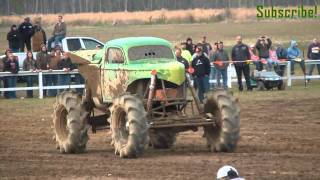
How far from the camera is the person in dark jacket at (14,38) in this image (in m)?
39.2

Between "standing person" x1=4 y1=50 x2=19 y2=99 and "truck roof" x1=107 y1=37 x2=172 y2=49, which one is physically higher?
"truck roof" x1=107 y1=37 x2=172 y2=49

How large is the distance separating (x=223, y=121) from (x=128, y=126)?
1.86 meters

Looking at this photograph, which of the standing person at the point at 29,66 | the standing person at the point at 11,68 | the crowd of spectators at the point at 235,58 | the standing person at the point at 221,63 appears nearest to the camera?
the crowd of spectators at the point at 235,58

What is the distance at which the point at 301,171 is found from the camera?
650 inches

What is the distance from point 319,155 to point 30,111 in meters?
13.7

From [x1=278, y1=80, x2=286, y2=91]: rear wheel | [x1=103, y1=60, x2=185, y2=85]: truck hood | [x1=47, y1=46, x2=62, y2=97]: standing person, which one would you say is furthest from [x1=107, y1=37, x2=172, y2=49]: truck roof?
[x1=278, y1=80, x2=286, y2=91]: rear wheel

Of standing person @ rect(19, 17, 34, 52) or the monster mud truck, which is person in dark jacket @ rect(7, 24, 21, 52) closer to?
standing person @ rect(19, 17, 34, 52)

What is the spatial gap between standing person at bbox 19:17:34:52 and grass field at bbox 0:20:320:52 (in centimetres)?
1809

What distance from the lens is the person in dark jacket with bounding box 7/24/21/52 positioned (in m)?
39.2

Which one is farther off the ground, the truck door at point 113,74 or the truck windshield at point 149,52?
the truck windshield at point 149,52

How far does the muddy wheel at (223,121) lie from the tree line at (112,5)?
46.6 metres

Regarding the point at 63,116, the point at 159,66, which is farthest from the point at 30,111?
the point at 159,66

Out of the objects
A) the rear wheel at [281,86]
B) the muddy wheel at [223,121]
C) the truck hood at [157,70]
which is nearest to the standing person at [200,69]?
the rear wheel at [281,86]

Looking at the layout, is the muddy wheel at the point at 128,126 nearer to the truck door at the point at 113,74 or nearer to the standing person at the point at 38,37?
the truck door at the point at 113,74
